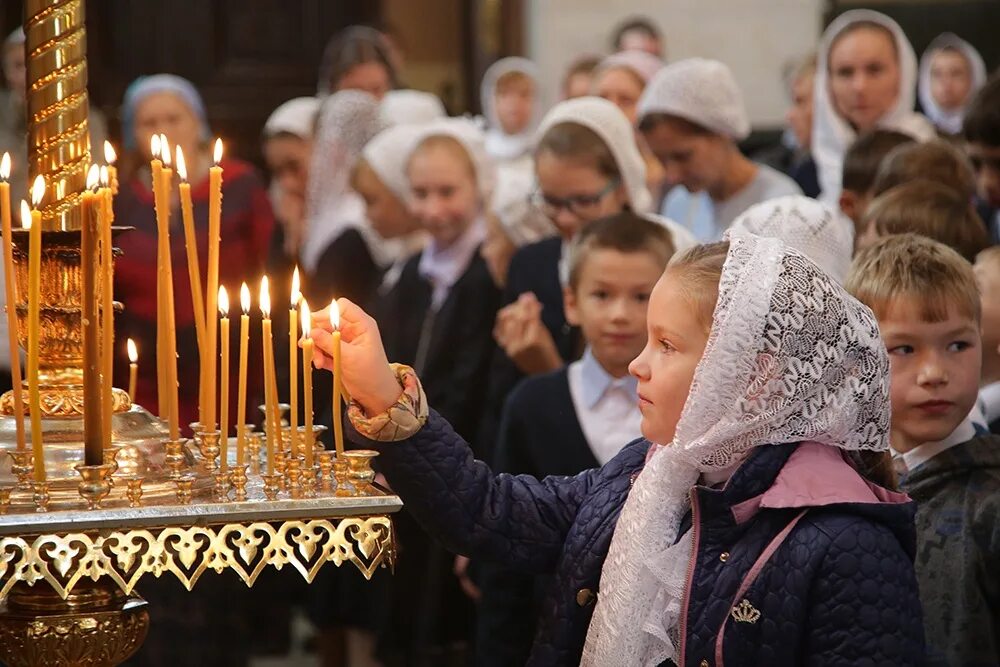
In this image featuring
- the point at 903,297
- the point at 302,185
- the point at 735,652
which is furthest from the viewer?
the point at 302,185

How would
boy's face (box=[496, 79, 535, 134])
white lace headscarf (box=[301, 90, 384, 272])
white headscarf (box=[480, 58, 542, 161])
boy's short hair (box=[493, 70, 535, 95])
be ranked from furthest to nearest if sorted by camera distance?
1. boy's short hair (box=[493, 70, 535, 95])
2. boy's face (box=[496, 79, 535, 134])
3. white headscarf (box=[480, 58, 542, 161])
4. white lace headscarf (box=[301, 90, 384, 272])

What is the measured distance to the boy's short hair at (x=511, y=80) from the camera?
902 centimetres

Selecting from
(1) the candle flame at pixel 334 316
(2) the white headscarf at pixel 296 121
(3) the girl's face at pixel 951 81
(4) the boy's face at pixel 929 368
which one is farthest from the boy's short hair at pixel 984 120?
(3) the girl's face at pixel 951 81

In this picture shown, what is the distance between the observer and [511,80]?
9031 millimetres

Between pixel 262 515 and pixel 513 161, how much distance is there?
6.80m

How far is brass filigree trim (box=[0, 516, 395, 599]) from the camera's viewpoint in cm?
178

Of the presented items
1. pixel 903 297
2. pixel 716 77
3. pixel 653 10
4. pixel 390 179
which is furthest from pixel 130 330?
pixel 653 10

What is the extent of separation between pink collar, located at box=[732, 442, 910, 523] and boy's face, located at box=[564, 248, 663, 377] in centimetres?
143

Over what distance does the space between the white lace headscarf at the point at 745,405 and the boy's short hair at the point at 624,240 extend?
1505mm

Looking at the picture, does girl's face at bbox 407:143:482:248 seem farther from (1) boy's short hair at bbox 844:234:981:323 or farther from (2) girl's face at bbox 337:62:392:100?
(1) boy's short hair at bbox 844:234:981:323

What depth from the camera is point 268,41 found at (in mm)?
11406

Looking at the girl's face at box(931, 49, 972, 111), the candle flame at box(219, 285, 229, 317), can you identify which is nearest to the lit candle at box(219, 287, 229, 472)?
the candle flame at box(219, 285, 229, 317)

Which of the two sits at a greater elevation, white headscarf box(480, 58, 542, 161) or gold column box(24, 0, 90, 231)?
white headscarf box(480, 58, 542, 161)

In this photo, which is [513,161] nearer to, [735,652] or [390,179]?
[390,179]
